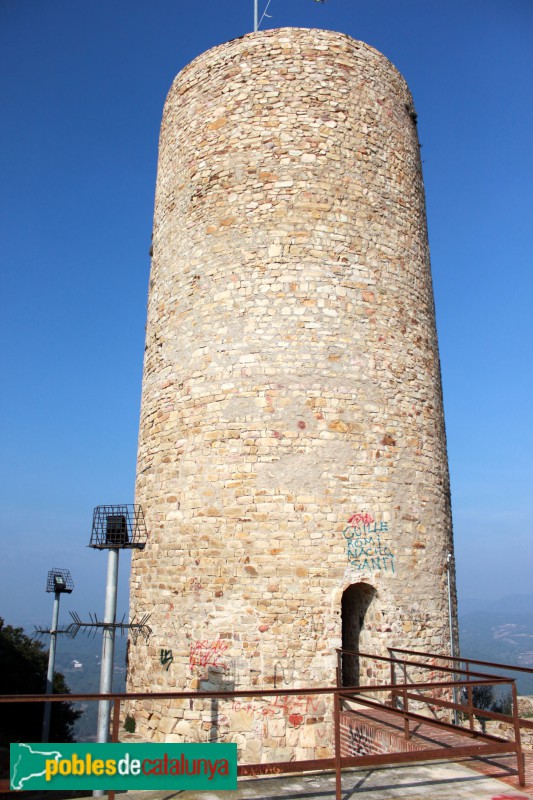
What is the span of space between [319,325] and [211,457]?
2.86 m

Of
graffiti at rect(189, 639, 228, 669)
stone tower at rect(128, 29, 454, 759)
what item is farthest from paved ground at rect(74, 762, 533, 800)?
graffiti at rect(189, 639, 228, 669)

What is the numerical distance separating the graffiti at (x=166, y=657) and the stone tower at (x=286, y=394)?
0.10 ft

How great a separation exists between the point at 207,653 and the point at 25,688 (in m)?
→ 14.7

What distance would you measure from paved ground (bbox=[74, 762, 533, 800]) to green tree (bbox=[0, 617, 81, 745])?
11.1m

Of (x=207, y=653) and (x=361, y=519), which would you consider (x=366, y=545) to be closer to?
(x=361, y=519)

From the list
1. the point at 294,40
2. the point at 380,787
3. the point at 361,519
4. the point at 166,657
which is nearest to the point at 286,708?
the point at 166,657

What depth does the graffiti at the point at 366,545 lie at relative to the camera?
9.95 metres

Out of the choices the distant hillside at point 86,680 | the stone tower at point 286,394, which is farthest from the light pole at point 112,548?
the distant hillside at point 86,680

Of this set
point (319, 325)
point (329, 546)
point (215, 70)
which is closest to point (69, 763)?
point (329, 546)

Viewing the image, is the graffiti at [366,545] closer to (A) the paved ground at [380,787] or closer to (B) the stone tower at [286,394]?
(B) the stone tower at [286,394]

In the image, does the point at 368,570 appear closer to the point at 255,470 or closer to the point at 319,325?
the point at 255,470

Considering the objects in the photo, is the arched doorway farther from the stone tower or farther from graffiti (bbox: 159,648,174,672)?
graffiti (bbox: 159,648,174,672)

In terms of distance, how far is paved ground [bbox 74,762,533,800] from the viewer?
562 cm

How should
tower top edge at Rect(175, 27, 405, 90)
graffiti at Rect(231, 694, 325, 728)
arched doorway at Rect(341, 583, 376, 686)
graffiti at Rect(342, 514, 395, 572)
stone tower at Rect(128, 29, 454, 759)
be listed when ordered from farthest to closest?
tower top edge at Rect(175, 27, 405, 90) < arched doorway at Rect(341, 583, 376, 686) < graffiti at Rect(342, 514, 395, 572) < stone tower at Rect(128, 29, 454, 759) < graffiti at Rect(231, 694, 325, 728)
